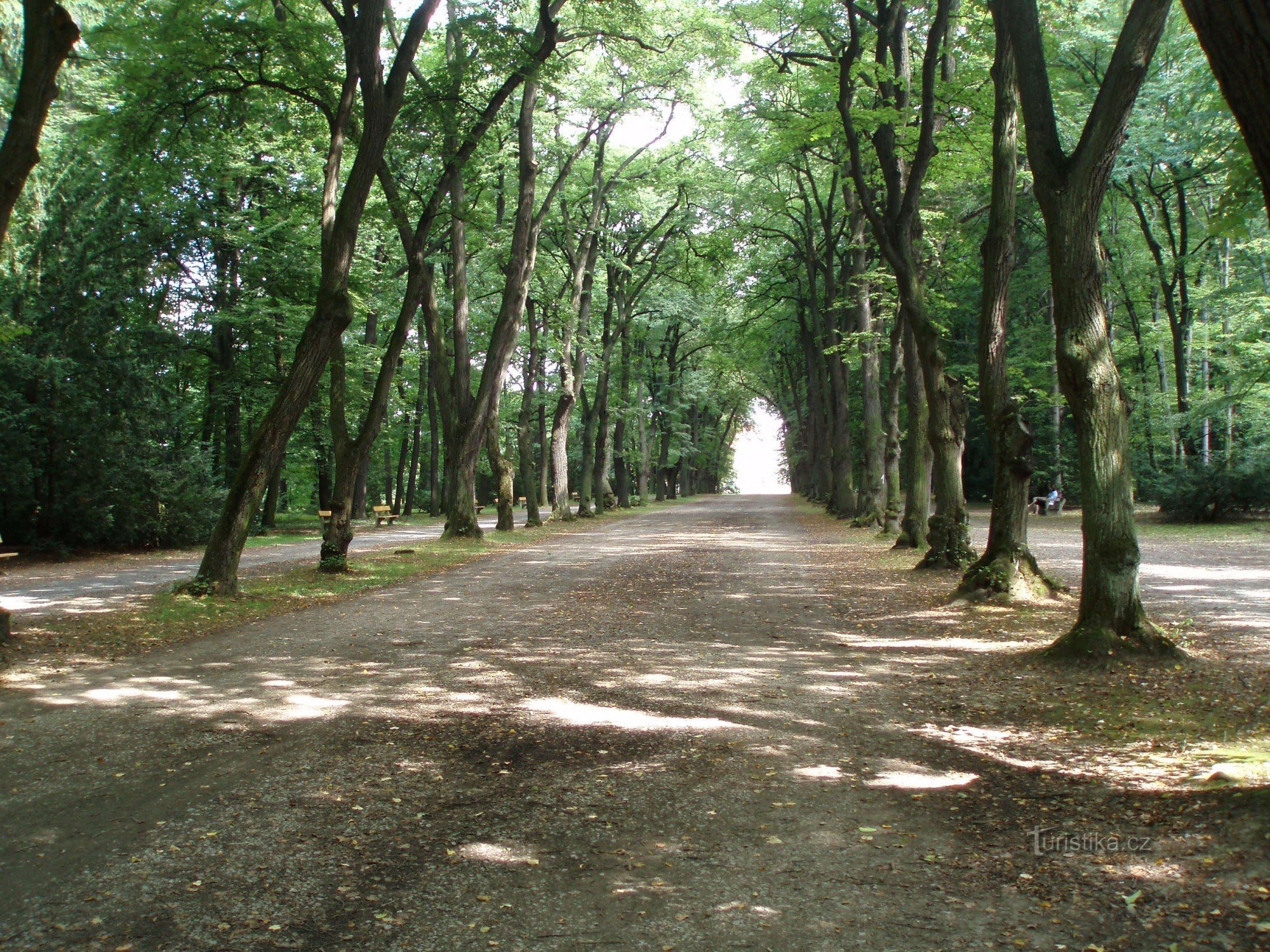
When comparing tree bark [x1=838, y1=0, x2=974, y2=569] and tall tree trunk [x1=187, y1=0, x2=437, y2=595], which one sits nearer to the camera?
tall tree trunk [x1=187, y1=0, x2=437, y2=595]

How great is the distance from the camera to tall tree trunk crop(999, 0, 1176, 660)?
748cm

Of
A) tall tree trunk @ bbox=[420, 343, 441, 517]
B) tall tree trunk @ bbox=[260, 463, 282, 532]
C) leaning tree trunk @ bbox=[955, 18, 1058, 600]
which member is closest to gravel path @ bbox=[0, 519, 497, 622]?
tall tree trunk @ bbox=[260, 463, 282, 532]

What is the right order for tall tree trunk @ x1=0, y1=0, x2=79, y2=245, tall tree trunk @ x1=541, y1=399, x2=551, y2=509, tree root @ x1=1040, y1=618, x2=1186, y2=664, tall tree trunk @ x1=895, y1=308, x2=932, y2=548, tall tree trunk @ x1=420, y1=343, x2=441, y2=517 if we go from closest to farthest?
tree root @ x1=1040, y1=618, x2=1186, y2=664, tall tree trunk @ x1=0, y1=0, x2=79, y2=245, tall tree trunk @ x1=895, y1=308, x2=932, y2=548, tall tree trunk @ x1=420, y1=343, x2=441, y2=517, tall tree trunk @ x1=541, y1=399, x2=551, y2=509

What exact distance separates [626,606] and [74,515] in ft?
43.5

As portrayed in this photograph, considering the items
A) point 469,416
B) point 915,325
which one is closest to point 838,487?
point 469,416

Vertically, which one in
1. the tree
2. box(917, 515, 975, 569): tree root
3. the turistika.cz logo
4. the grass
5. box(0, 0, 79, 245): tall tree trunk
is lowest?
the turistika.cz logo

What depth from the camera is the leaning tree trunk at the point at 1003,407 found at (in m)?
10.8

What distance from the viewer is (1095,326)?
7.95 m

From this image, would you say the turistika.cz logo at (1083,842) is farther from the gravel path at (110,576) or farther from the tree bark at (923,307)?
the tree bark at (923,307)

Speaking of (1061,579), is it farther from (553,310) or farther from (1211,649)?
(553,310)

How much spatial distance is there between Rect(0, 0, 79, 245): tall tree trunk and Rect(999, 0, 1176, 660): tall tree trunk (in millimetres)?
8766

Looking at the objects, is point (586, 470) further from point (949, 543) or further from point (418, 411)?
point (949, 543)

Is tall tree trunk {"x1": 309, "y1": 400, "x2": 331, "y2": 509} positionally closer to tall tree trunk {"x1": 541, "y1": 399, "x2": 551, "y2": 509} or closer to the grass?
tall tree trunk {"x1": 541, "y1": 399, "x2": 551, "y2": 509}

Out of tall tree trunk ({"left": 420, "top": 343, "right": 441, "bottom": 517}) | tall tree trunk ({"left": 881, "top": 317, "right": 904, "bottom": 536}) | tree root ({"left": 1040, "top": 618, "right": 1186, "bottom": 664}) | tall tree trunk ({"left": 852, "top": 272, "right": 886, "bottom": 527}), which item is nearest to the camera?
tree root ({"left": 1040, "top": 618, "right": 1186, "bottom": 664})
